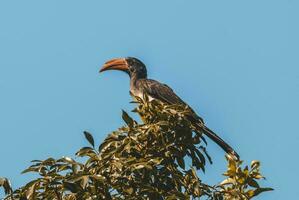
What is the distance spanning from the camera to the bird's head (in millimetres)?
14383

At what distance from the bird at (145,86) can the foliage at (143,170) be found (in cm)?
281

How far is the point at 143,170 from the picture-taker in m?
7.01

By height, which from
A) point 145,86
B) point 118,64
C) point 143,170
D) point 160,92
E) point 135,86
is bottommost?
point 143,170

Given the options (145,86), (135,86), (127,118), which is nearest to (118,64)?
(135,86)

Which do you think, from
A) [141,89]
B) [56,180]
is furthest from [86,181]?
[141,89]

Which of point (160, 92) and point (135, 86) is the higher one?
point (135, 86)

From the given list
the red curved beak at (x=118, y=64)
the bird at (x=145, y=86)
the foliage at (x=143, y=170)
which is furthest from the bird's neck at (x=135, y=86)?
the foliage at (x=143, y=170)

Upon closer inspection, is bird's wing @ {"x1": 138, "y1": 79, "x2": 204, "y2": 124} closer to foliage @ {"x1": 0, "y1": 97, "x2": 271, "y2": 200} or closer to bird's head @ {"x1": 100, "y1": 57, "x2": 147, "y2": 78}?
bird's head @ {"x1": 100, "y1": 57, "x2": 147, "y2": 78}

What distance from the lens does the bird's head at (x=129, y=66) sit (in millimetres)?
14383

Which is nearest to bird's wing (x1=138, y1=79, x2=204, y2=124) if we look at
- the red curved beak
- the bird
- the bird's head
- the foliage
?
the bird

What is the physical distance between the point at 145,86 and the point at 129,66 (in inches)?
54.5

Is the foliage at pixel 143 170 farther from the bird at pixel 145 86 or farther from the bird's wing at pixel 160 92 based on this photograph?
the bird's wing at pixel 160 92

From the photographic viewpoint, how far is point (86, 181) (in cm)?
635

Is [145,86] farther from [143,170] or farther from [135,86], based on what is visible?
[143,170]
